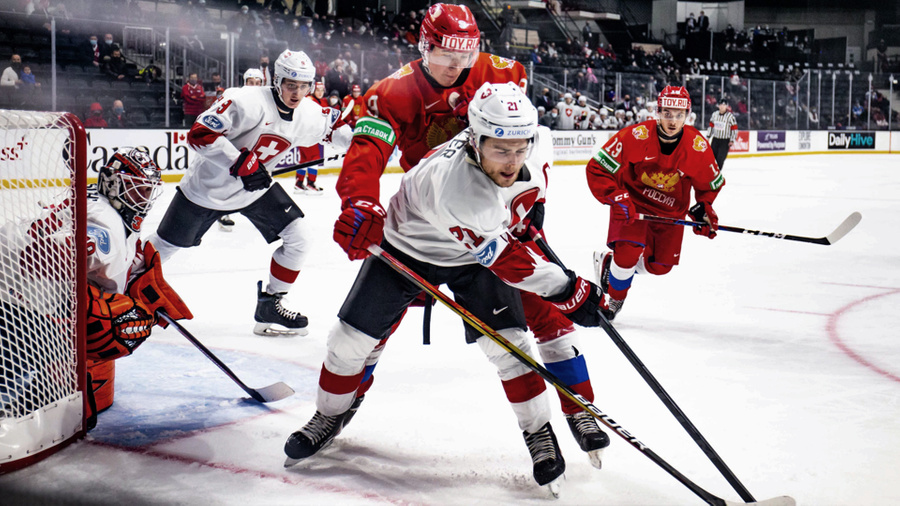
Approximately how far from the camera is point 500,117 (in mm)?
1962

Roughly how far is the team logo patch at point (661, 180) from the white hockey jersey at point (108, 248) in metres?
2.61

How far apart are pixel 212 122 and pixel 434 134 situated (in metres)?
1.51

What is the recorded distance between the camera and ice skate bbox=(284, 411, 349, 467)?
2.28 metres

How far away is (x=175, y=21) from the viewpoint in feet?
40.4

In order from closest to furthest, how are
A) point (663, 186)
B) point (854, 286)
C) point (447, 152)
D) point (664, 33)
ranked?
point (447, 152) < point (663, 186) < point (854, 286) < point (664, 33)

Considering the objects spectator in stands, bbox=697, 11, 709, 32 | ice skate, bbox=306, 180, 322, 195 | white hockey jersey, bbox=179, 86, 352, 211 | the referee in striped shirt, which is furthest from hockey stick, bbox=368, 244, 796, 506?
spectator in stands, bbox=697, 11, 709, 32

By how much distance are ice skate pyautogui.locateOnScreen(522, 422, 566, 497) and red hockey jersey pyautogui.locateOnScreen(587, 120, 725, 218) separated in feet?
6.91

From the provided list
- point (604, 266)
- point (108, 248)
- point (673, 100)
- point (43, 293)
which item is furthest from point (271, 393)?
point (673, 100)

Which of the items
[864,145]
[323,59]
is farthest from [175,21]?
[864,145]

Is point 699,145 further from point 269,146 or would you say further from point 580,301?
point 580,301

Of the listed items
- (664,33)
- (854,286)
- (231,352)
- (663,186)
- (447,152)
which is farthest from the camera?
(664,33)

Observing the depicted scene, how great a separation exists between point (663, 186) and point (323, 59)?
8.59 meters

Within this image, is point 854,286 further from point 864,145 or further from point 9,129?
point 864,145

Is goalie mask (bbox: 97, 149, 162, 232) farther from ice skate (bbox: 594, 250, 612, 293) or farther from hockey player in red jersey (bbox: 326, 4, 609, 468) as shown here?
ice skate (bbox: 594, 250, 612, 293)
